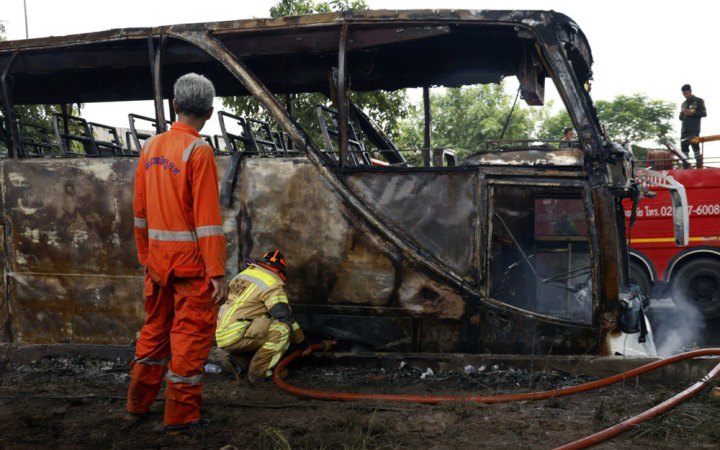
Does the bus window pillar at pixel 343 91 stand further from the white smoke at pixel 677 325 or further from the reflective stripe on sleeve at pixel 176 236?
the white smoke at pixel 677 325

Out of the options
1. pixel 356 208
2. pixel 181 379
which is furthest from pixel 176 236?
pixel 356 208

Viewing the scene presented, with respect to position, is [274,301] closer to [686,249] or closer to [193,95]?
[193,95]

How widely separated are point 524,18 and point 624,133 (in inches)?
916

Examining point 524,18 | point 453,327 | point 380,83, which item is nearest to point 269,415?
point 453,327

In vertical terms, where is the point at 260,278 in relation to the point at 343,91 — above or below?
below

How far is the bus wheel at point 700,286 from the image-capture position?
955 centimetres

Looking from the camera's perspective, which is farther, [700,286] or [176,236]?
[700,286]

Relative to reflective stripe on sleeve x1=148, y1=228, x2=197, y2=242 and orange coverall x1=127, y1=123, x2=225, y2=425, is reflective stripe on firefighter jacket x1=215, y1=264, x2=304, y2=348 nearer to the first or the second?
orange coverall x1=127, y1=123, x2=225, y2=425

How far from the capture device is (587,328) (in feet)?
14.6

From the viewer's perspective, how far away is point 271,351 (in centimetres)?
458

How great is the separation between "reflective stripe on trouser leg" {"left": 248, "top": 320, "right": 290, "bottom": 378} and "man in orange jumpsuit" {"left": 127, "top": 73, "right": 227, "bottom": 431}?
1.01 metres

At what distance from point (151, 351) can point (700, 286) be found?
8.86m

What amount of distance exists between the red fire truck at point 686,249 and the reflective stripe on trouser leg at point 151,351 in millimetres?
7871

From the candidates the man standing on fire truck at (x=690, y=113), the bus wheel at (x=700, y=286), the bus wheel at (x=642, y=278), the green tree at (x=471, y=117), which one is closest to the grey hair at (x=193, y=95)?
the bus wheel at (x=642, y=278)
